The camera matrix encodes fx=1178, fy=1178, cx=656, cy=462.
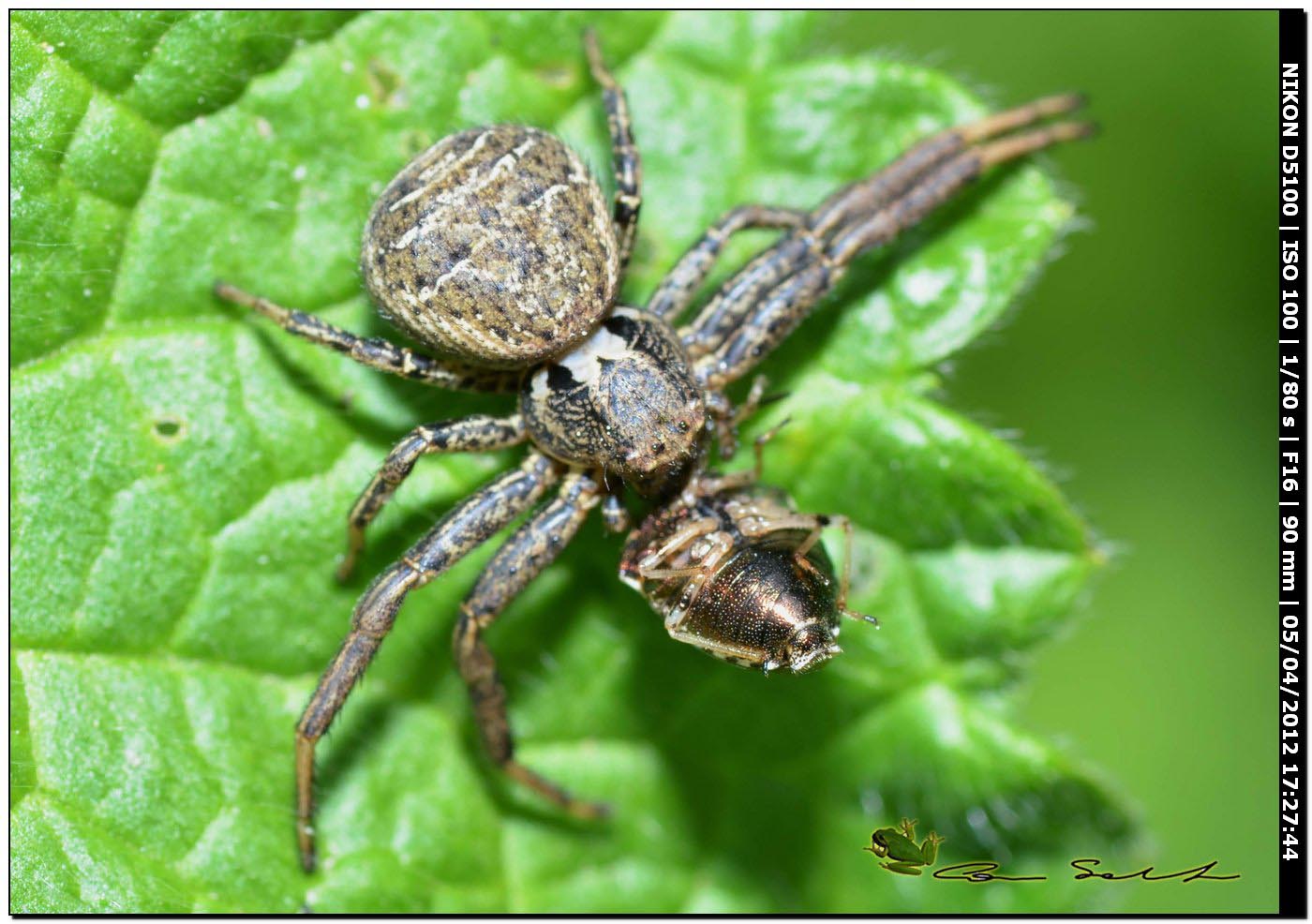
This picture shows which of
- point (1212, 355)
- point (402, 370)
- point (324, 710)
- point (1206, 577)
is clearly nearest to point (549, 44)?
point (402, 370)

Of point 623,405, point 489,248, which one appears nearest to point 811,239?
point 623,405

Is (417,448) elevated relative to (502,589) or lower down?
elevated

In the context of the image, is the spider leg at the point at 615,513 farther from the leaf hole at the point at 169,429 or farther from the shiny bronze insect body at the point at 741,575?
the leaf hole at the point at 169,429

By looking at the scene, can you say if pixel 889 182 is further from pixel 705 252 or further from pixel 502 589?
pixel 502 589

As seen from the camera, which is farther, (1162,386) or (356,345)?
(1162,386)
